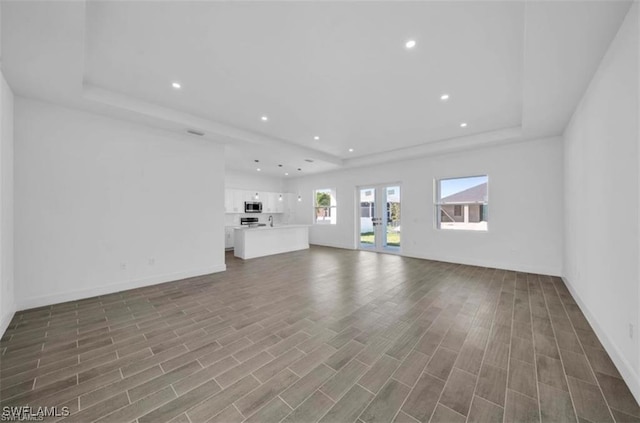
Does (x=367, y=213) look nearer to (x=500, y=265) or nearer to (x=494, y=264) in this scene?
(x=494, y=264)

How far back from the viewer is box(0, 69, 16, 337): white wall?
102 inches

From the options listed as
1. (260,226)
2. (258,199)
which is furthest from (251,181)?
(260,226)

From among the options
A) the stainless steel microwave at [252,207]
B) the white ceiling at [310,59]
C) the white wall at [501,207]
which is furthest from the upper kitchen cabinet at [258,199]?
the white wall at [501,207]

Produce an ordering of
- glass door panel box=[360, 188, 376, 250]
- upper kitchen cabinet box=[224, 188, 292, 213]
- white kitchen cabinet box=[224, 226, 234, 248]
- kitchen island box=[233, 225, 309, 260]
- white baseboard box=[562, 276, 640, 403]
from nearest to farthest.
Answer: white baseboard box=[562, 276, 640, 403]
kitchen island box=[233, 225, 309, 260]
glass door panel box=[360, 188, 376, 250]
upper kitchen cabinet box=[224, 188, 292, 213]
white kitchen cabinet box=[224, 226, 234, 248]

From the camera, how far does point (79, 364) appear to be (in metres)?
2.01

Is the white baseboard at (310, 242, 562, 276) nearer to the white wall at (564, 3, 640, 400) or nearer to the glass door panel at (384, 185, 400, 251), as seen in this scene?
the glass door panel at (384, 185, 400, 251)

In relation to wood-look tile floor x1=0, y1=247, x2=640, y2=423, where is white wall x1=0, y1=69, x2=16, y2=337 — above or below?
above

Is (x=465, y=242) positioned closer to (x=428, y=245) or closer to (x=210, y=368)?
(x=428, y=245)

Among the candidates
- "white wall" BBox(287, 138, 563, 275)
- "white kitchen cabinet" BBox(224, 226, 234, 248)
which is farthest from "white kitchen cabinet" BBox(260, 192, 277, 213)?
"white wall" BBox(287, 138, 563, 275)

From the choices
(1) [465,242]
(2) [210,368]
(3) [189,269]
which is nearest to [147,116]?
(3) [189,269]

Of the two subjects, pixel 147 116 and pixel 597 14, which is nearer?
pixel 597 14

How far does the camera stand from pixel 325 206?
912 cm

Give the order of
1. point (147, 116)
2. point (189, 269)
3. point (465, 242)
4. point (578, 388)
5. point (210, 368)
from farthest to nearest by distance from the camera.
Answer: point (465, 242), point (189, 269), point (147, 116), point (210, 368), point (578, 388)

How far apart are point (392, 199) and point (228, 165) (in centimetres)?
552
